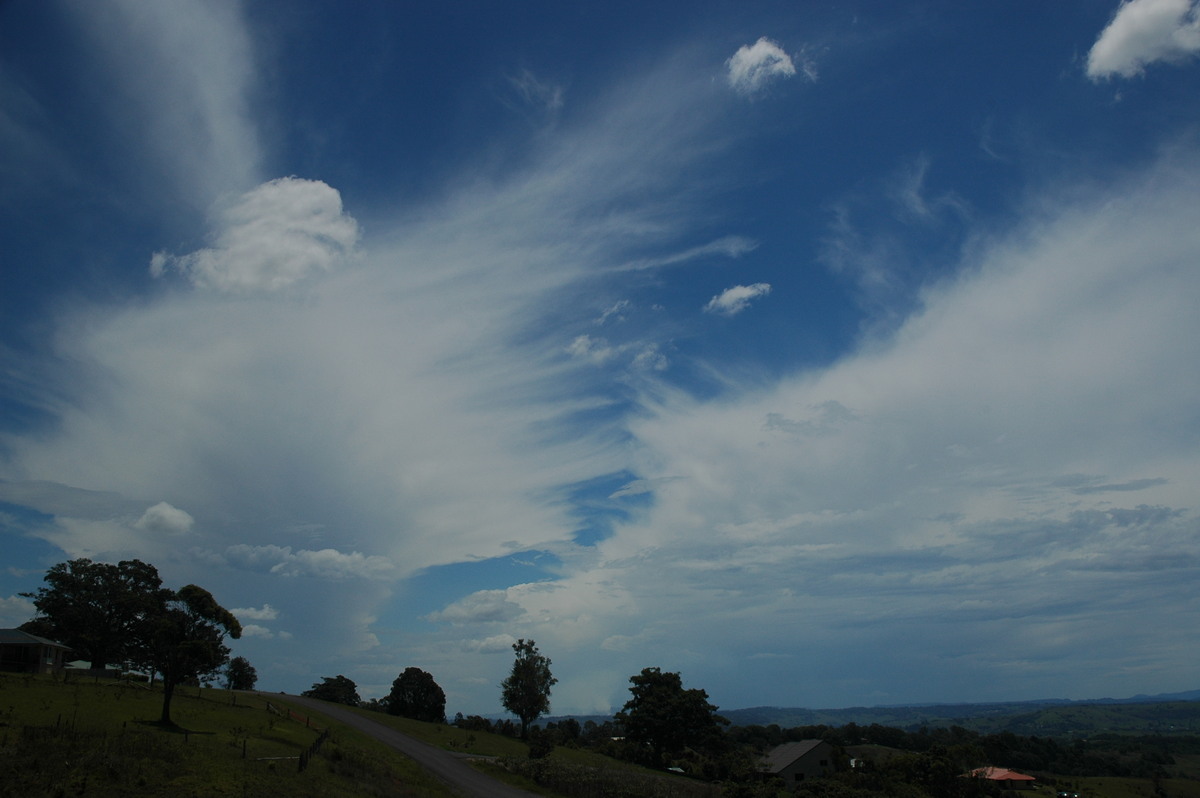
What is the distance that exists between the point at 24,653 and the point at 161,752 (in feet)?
160

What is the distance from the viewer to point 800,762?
75.1 metres

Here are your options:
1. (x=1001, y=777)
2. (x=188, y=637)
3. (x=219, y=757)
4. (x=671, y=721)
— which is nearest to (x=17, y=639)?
(x=188, y=637)

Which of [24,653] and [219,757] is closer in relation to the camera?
[219,757]

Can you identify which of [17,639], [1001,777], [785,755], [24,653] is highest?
[17,639]

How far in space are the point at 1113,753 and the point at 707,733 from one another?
9345 cm

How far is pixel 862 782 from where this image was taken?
5166cm

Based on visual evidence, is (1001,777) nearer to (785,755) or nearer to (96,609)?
(785,755)

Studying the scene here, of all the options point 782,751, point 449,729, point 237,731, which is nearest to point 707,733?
point 782,751

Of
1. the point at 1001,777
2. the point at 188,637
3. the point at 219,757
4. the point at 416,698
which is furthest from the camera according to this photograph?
the point at 416,698

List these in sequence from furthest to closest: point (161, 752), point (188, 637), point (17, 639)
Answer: point (17, 639), point (188, 637), point (161, 752)

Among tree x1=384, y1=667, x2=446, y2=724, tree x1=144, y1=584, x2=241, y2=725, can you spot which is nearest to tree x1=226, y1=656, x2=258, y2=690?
tree x1=384, y1=667, x2=446, y2=724

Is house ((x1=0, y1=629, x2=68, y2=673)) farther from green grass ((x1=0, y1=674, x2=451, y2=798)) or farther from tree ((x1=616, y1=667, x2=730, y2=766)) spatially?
tree ((x1=616, y1=667, x2=730, y2=766))

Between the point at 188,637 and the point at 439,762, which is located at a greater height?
the point at 188,637

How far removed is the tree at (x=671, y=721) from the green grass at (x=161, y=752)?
125ft
